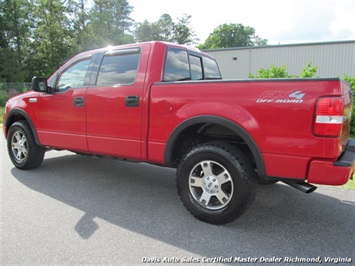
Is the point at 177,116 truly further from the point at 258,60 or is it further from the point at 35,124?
the point at 258,60

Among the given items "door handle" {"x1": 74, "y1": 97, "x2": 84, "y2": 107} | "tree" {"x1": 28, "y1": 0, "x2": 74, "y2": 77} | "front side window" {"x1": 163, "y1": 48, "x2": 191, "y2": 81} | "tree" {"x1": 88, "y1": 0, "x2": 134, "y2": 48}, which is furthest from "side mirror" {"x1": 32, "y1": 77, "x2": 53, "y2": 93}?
"tree" {"x1": 88, "y1": 0, "x2": 134, "y2": 48}

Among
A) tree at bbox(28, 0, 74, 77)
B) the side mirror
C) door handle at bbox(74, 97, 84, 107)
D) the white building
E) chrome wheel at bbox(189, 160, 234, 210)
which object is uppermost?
tree at bbox(28, 0, 74, 77)

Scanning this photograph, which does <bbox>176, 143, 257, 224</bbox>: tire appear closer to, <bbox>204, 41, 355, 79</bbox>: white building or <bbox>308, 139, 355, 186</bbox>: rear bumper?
<bbox>308, 139, 355, 186</bbox>: rear bumper

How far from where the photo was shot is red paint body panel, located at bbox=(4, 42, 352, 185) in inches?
102

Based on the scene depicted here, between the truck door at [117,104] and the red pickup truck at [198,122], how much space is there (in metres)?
0.01

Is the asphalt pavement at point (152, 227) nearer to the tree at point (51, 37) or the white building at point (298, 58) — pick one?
the white building at point (298, 58)

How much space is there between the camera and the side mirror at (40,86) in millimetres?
4474

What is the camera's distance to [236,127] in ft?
9.54

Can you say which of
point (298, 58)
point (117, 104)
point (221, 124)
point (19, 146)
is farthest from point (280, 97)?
point (298, 58)

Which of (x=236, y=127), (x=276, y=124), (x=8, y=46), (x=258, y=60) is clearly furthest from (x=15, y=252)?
(x=8, y=46)

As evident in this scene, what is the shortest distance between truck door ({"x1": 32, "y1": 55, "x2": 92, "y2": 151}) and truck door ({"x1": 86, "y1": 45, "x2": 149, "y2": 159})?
179 millimetres

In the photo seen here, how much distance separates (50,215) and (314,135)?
290cm

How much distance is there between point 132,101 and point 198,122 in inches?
37.2

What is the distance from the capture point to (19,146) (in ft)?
16.9
